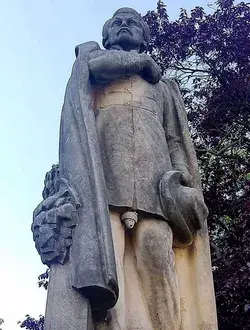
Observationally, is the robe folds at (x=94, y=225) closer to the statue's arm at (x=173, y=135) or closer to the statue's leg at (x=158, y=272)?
the statue's arm at (x=173, y=135)

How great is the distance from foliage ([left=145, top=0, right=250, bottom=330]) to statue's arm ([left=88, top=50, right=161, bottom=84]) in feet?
13.4

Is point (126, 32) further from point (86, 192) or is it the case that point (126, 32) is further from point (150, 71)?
point (86, 192)

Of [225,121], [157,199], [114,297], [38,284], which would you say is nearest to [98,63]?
[157,199]

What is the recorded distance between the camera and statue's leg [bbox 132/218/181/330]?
4465mm

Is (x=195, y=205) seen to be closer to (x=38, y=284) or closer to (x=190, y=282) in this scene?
(x=190, y=282)

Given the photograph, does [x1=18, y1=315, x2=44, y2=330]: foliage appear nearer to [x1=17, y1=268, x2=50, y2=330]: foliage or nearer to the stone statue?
[x1=17, y1=268, x2=50, y2=330]: foliage

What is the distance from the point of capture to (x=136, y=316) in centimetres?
444

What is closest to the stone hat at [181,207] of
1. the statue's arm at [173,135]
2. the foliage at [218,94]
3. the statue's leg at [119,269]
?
the statue's arm at [173,135]

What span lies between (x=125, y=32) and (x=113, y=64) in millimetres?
715

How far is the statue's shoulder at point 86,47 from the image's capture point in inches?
213

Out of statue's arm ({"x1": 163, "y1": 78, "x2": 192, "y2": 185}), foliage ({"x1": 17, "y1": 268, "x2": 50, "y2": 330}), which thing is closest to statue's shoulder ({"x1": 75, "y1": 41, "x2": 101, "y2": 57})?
statue's arm ({"x1": 163, "y1": 78, "x2": 192, "y2": 185})

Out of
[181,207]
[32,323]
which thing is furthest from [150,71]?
[32,323]

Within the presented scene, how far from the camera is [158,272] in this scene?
4.53 m

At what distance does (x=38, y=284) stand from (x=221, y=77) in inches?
190
